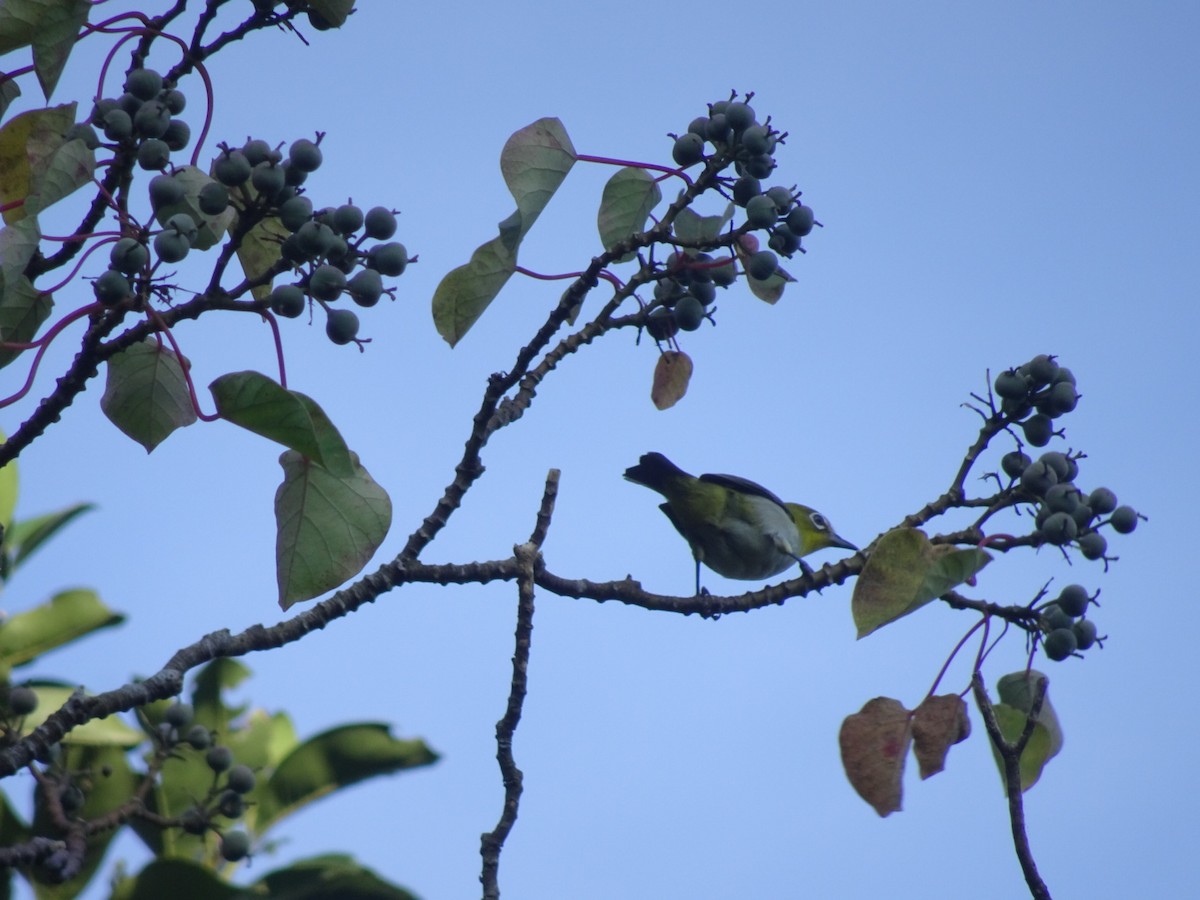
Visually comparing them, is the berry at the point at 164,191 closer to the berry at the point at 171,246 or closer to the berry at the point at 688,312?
the berry at the point at 171,246

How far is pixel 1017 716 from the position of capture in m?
3.61

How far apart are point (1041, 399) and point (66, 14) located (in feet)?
9.37

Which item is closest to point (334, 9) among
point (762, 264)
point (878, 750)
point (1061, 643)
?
point (762, 264)

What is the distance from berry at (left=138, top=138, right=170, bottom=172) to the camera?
287 cm

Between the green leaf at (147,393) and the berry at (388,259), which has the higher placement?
the berry at (388,259)

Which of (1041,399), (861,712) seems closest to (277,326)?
(861,712)

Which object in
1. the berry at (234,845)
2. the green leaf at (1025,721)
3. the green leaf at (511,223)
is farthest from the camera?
the berry at (234,845)

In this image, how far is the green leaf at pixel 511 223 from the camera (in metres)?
3.31

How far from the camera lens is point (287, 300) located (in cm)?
273

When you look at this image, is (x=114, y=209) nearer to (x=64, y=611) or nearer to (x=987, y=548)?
(x=987, y=548)

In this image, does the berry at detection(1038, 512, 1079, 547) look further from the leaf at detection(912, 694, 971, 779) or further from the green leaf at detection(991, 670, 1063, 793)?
the leaf at detection(912, 694, 971, 779)

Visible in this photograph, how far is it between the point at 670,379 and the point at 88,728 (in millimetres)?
3019

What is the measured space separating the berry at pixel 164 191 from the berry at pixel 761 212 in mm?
1453

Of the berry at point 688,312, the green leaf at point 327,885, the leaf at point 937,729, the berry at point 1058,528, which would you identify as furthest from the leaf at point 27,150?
the berry at point 1058,528
